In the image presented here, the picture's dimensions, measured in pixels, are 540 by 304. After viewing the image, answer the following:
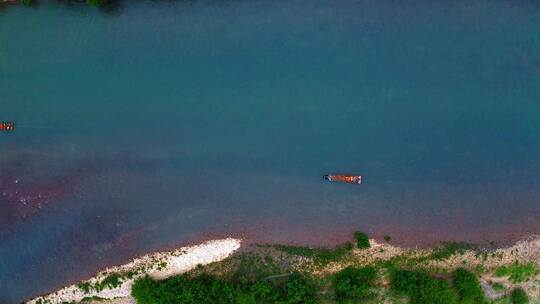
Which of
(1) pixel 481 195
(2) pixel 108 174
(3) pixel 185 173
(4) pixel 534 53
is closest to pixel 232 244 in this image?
(3) pixel 185 173

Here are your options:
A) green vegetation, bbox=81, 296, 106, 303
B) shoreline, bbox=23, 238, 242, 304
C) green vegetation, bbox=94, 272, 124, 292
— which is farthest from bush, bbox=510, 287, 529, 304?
green vegetation, bbox=81, 296, 106, 303

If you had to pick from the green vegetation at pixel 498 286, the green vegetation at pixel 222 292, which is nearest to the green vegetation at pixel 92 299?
the green vegetation at pixel 222 292

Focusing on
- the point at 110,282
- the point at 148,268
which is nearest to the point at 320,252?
the point at 148,268

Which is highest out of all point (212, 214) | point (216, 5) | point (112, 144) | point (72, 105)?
point (216, 5)

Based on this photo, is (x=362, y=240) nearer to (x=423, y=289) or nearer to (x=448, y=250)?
(x=423, y=289)

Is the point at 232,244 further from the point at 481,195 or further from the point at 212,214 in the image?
the point at 481,195
